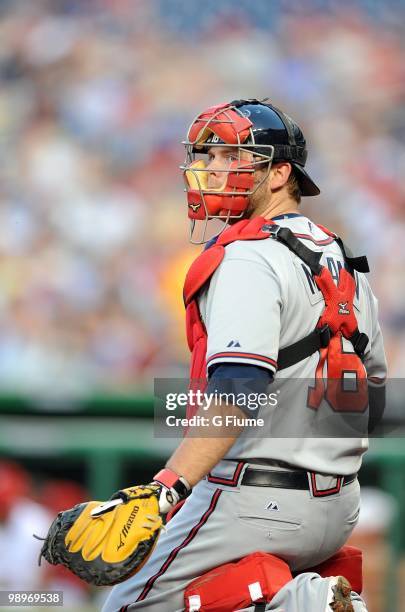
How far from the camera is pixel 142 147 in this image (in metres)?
8.52

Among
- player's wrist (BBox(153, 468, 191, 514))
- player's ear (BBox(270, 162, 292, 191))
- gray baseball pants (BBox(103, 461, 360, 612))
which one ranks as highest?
player's ear (BBox(270, 162, 292, 191))

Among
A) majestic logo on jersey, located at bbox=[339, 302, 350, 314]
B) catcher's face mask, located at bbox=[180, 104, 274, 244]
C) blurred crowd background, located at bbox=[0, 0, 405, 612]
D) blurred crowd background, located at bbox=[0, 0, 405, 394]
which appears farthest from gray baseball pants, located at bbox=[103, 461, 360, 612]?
blurred crowd background, located at bbox=[0, 0, 405, 394]

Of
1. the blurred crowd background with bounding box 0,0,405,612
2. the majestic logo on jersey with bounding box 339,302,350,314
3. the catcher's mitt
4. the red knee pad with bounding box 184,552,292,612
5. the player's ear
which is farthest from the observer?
the blurred crowd background with bounding box 0,0,405,612

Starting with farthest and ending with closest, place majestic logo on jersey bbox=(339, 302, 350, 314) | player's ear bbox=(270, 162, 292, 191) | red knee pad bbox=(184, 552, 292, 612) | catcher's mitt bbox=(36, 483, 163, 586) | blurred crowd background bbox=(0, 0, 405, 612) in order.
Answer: blurred crowd background bbox=(0, 0, 405, 612), player's ear bbox=(270, 162, 292, 191), majestic logo on jersey bbox=(339, 302, 350, 314), red knee pad bbox=(184, 552, 292, 612), catcher's mitt bbox=(36, 483, 163, 586)

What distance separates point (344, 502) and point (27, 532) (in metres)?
2.36

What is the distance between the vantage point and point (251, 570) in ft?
7.72

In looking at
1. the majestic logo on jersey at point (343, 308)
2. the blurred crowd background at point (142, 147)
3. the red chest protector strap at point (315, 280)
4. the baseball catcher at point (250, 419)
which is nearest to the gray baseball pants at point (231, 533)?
the baseball catcher at point (250, 419)

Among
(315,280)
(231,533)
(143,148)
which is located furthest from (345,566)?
(143,148)

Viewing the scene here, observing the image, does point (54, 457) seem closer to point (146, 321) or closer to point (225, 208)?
point (225, 208)

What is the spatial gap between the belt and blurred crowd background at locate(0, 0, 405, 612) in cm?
403

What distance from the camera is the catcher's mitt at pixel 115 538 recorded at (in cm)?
220

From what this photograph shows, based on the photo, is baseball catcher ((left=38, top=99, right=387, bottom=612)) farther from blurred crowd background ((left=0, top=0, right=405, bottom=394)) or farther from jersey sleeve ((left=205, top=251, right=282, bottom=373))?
blurred crowd background ((left=0, top=0, right=405, bottom=394))

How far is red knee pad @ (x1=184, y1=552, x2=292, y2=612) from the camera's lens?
2.32 meters

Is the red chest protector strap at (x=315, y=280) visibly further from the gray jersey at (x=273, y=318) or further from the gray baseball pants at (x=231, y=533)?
the gray baseball pants at (x=231, y=533)
